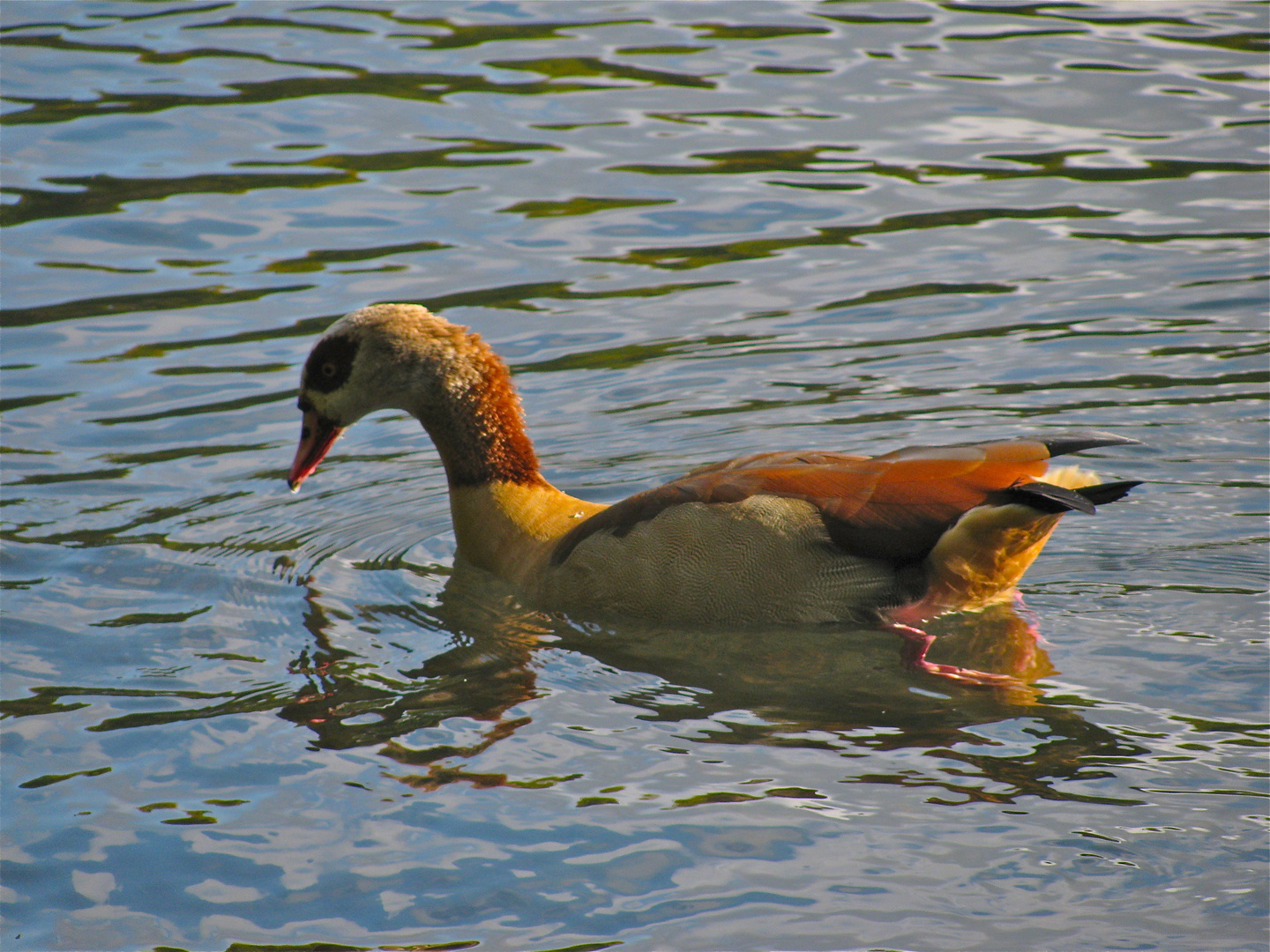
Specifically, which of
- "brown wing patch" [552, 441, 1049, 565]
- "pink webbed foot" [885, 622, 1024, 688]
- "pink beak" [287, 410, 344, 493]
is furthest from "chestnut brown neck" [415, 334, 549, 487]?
"pink webbed foot" [885, 622, 1024, 688]

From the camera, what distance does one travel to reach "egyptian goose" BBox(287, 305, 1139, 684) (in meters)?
5.80

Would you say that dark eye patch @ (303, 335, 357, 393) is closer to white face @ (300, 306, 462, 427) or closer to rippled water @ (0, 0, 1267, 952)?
white face @ (300, 306, 462, 427)

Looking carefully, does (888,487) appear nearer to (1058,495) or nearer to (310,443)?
(1058,495)

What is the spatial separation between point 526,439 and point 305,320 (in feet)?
11.1

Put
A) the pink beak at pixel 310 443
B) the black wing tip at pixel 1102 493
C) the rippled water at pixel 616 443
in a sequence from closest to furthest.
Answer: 1. the rippled water at pixel 616 443
2. the black wing tip at pixel 1102 493
3. the pink beak at pixel 310 443

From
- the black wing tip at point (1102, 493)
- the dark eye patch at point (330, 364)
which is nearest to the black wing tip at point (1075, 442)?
the black wing tip at point (1102, 493)

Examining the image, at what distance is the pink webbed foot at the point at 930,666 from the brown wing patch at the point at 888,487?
0.90ft

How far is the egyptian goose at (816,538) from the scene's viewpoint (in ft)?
19.0

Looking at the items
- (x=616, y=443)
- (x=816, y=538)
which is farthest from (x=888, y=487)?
(x=616, y=443)

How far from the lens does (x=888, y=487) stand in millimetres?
5945

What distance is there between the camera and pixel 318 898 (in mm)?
4711

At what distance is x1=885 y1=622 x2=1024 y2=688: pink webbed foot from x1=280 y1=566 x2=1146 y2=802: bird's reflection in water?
1.6 inches

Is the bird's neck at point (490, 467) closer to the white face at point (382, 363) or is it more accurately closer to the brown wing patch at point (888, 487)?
the white face at point (382, 363)

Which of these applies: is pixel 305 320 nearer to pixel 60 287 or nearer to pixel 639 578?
pixel 60 287
